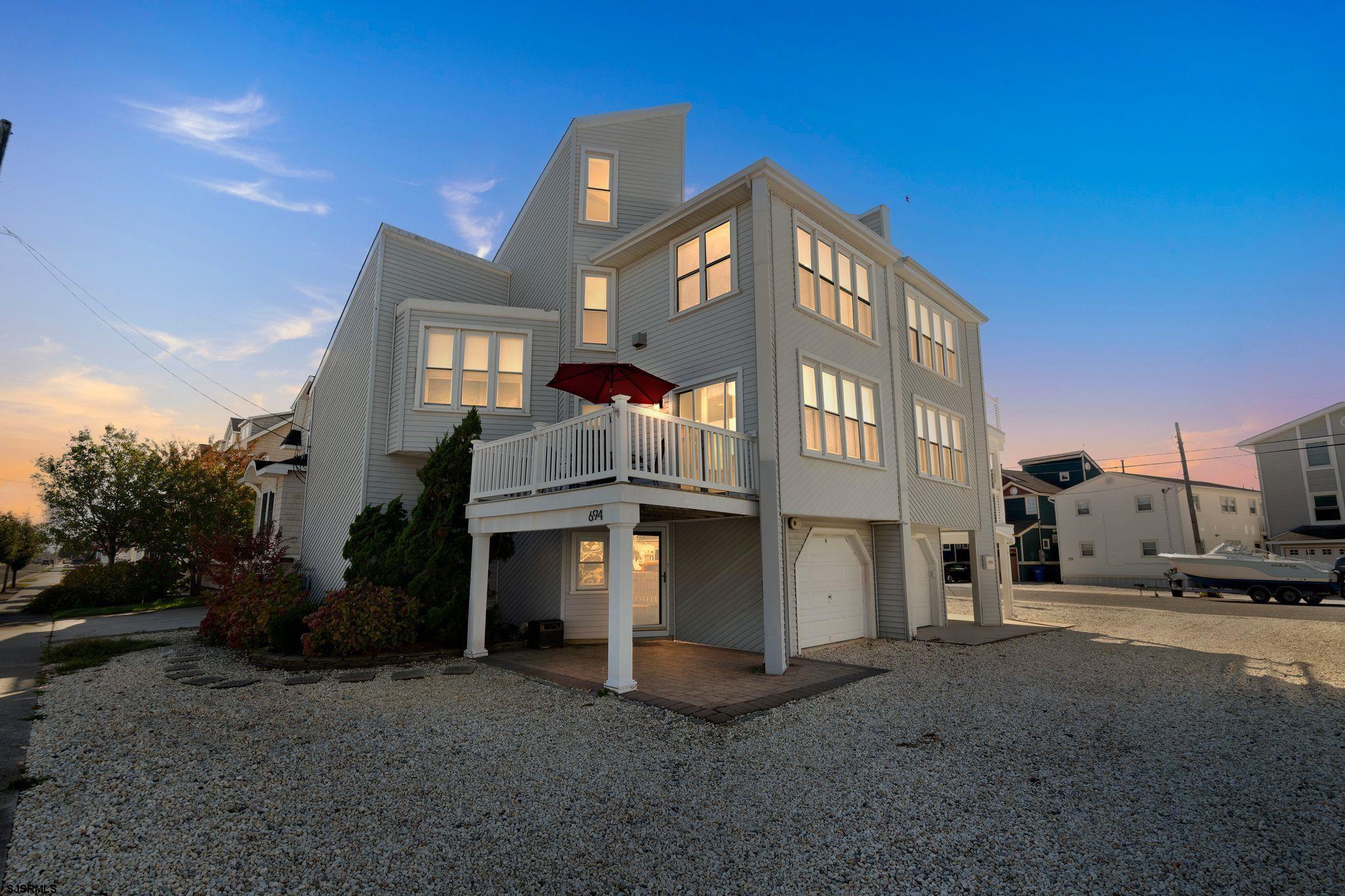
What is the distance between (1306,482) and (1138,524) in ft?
Answer: 25.2

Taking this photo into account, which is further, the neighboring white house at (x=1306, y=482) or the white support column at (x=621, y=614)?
the neighboring white house at (x=1306, y=482)

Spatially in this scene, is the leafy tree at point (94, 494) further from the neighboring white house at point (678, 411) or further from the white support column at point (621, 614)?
the white support column at point (621, 614)

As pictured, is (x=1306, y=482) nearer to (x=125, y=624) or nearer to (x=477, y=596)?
(x=477, y=596)

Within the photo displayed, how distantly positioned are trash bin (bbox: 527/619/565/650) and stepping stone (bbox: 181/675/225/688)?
4730mm

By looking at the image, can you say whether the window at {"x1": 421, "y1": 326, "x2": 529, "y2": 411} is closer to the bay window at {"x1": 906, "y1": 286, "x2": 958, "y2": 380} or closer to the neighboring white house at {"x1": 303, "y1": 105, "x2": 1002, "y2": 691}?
the neighboring white house at {"x1": 303, "y1": 105, "x2": 1002, "y2": 691}

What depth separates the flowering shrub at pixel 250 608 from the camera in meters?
10.8

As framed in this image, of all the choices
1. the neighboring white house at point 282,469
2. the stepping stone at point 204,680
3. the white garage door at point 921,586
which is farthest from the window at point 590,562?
the neighboring white house at point 282,469

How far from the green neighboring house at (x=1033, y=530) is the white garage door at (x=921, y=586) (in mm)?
27902

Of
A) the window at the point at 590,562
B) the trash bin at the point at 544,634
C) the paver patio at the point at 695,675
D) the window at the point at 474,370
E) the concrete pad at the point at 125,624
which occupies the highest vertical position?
the window at the point at 474,370

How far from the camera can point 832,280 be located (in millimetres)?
11852

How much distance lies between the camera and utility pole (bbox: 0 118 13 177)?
695 cm

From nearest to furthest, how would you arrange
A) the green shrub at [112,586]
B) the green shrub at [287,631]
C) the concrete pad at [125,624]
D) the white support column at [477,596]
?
1. the green shrub at [287,631]
2. the white support column at [477,596]
3. the concrete pad at [125,624]
4. the green shrub at [112,586]

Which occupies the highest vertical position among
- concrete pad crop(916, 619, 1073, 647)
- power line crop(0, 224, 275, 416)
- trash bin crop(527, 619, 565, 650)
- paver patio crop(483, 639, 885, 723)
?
power line crop(0, 224, 275, 416)

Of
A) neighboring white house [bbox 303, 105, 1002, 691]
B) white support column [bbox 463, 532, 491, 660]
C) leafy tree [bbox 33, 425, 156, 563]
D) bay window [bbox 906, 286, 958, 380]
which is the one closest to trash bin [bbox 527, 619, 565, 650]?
neighboring white house [bbox 303, 105, 1002, 691]
